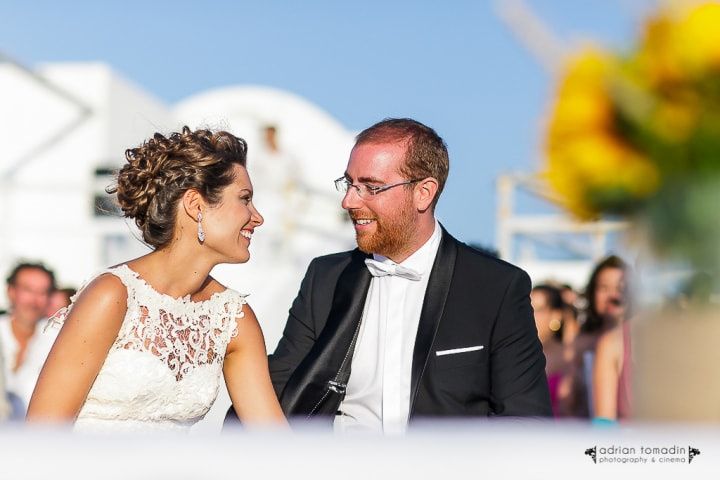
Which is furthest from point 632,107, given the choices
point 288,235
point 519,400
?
point 288,235

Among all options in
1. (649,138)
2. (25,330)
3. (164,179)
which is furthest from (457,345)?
(25,330)

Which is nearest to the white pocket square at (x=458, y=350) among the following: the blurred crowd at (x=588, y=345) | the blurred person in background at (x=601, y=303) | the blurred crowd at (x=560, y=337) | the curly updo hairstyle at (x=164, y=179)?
the curly updo hairstyle at (x=164, y=179)

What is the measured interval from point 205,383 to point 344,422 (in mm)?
446

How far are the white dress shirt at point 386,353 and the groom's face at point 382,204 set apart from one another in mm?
77

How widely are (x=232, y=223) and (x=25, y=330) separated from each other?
3.13 m

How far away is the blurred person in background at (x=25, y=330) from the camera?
5293 mm

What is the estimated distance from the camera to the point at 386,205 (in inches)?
122

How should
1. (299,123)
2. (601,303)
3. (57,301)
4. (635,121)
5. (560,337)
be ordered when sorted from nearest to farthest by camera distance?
(635,121), (601,303), (57,301), (560,337), (299,123)

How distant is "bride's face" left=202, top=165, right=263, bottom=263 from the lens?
286 centimetres

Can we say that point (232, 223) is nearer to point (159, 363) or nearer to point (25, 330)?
point (159, 363)

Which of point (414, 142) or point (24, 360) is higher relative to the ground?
point (414, 142)

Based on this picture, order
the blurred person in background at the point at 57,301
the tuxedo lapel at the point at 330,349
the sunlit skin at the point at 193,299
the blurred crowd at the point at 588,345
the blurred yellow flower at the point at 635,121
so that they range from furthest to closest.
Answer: the blurred person in background at the point at 57,301 → the blurred crowd at the point at 588,345 → the tuxedo lapel at the point at 330,349 → the sunlit skin at the point at 193,299 → the blurred yellow flower at the point at 635,121

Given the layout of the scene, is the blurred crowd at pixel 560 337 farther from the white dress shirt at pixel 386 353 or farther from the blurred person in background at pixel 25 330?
the white dress shirt at pixel 386 353

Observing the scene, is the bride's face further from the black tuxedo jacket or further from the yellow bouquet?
the yellow bouquet
